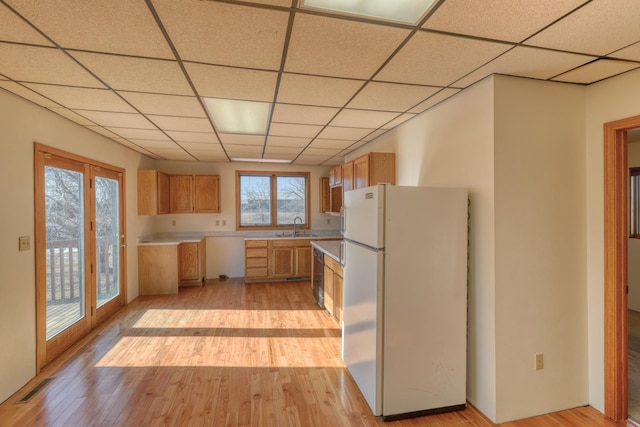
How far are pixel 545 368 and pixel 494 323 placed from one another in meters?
0.52

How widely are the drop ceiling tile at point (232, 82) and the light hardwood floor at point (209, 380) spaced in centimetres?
229

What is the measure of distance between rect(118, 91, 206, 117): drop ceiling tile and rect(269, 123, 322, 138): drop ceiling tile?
30.5 inches

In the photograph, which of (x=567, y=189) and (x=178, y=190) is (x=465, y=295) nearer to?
(x=567, y=189)

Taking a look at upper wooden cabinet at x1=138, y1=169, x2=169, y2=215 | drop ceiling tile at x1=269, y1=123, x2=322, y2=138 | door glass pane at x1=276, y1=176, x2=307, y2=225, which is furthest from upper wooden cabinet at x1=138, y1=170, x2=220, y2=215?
drop ceiling tile at x1=269, y1=123, x2=322, y2=138

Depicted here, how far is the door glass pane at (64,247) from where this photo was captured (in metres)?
2.86

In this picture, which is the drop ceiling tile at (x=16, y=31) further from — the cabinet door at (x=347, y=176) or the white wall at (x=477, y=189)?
the cabinet door at (x=347, y=176)

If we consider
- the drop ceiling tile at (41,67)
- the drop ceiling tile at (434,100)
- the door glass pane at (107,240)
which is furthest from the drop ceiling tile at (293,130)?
the door glass pane at (107,240)

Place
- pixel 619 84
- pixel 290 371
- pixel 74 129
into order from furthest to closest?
Result: pixel 74 129
pixel 290 371
pixel 619 84

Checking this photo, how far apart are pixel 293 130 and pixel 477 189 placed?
2052 mm

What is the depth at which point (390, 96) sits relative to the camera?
7.88 feet

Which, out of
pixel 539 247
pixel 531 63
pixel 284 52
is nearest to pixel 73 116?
pixel 284 52

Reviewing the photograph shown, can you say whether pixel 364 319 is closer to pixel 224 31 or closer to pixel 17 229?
pixel 224 31

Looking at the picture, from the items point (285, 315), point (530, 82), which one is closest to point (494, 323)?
point (530, 82)

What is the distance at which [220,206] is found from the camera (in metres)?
5.98
